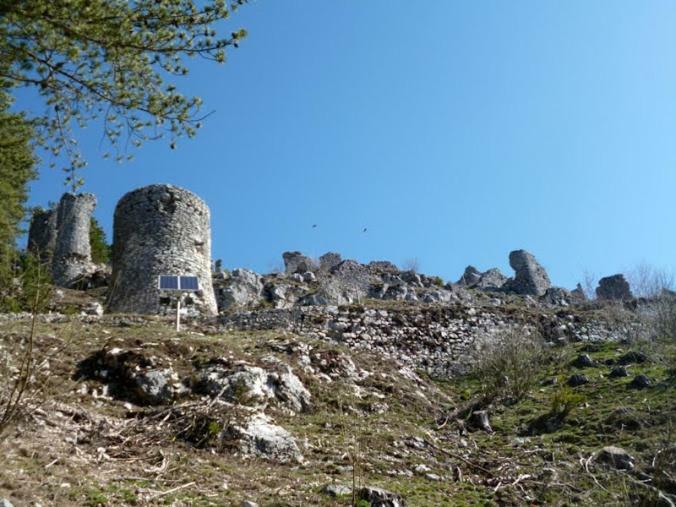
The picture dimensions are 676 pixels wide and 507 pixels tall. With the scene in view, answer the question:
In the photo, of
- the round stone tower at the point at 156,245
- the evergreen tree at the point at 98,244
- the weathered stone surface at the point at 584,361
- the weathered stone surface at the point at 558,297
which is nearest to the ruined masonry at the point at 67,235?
the evergreen tree at the point at 98,244

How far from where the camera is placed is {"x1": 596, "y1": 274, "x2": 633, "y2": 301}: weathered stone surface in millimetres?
A: 28703

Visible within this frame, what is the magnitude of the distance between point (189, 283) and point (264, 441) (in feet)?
23.7

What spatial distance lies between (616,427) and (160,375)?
668 centimetres

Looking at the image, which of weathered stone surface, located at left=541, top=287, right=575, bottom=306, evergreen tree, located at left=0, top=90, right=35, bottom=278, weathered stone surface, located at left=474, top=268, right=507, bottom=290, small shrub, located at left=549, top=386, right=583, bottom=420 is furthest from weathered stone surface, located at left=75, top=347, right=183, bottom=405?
weathered stone surface, located at left=474, top=268, right=507, bottom=290

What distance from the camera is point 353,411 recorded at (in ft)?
30.4

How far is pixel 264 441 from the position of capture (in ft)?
22.0

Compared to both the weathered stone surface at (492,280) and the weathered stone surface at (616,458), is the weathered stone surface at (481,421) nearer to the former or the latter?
the weathered stone surface at (616,458)

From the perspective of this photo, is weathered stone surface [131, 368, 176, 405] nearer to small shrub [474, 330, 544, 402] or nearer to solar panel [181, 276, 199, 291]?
solar panel [181, 276, 199, 291]

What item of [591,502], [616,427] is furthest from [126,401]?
[616,427]

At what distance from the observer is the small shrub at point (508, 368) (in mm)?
11465

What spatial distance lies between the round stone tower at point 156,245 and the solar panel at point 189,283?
165 cm

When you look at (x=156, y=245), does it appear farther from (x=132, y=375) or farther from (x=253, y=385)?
(x=253, y=385)

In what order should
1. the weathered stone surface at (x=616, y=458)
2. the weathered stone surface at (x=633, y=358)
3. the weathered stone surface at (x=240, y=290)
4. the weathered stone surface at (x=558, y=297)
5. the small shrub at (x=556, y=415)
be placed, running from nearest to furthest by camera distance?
1. the weathered stone surface at (x=616, y=458)
2. the small shrub at (x=556, y=415)
3. the weathered stone surface at (x=633, y=358)
4. the weathered stone surface at (x=240, y=290)
5. the weathered stone surface at (x=558, y=297)

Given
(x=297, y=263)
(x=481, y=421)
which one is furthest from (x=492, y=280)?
(x=481, y=421)
